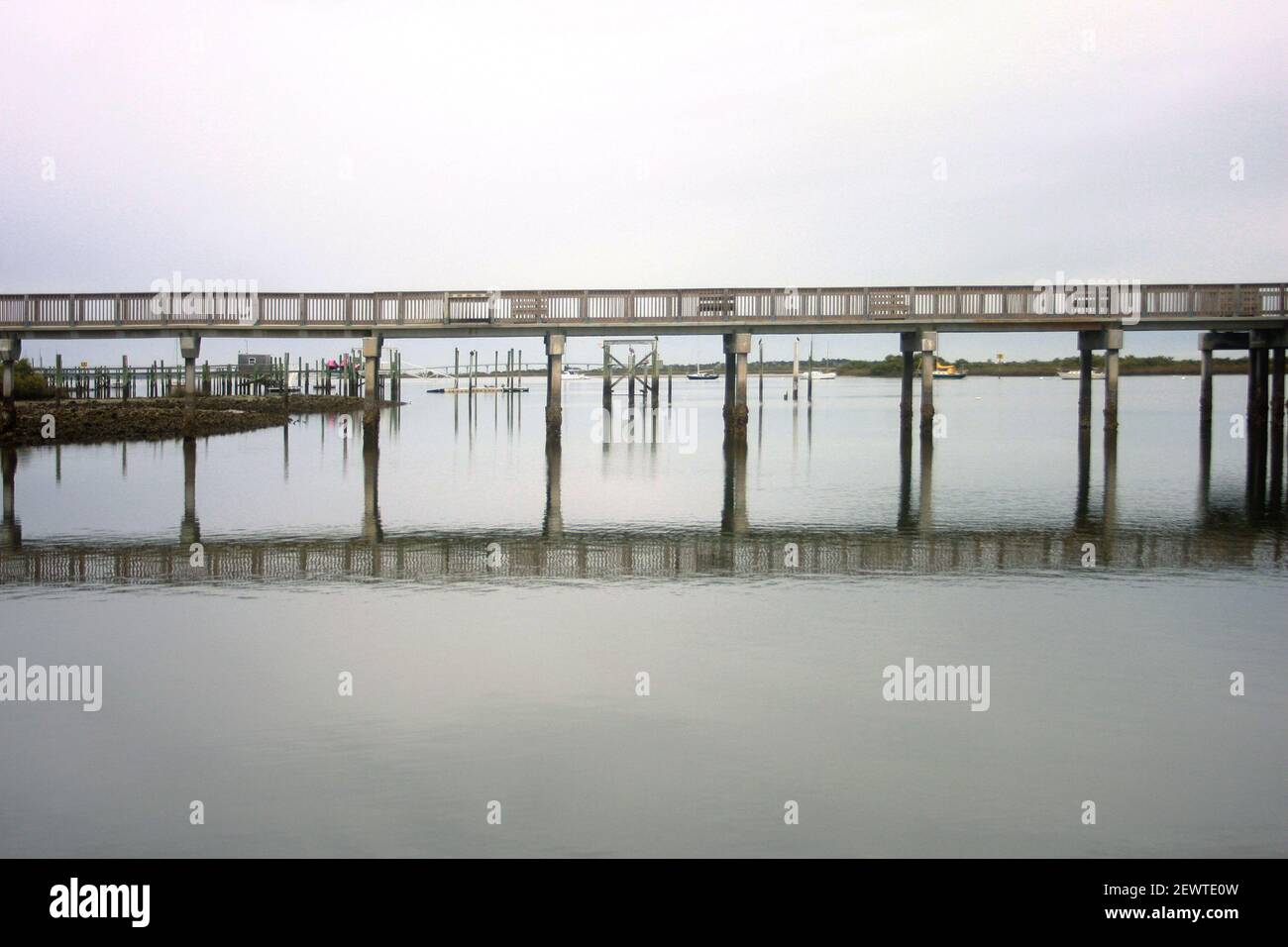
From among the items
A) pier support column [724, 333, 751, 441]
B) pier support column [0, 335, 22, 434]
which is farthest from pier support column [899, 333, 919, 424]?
pier support column [0, 335, 22, 434]

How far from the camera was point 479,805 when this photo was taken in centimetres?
960

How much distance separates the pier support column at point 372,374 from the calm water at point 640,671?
16.3 m

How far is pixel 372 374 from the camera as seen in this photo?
45406 mm

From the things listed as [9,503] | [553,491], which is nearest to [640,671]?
[553,491]

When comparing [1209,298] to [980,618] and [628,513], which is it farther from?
[980,618]

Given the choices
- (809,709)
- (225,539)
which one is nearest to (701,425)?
(225,539)

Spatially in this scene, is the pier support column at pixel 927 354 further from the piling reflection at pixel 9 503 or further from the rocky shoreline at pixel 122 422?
the piling reflection at pixel 9 503

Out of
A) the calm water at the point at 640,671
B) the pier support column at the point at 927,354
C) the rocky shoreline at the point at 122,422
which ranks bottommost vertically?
the calm water at the point at 640,671

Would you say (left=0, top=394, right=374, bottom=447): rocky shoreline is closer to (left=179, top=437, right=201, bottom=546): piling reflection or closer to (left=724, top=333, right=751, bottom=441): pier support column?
(left=179, top=437, right=201, bottom=546): piling reflection

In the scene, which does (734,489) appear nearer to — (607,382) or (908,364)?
(908,364)

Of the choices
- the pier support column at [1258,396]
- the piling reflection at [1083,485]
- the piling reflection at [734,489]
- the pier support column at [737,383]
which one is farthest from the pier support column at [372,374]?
the pier support column at [1258,396]

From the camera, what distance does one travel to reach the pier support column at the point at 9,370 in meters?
45.2

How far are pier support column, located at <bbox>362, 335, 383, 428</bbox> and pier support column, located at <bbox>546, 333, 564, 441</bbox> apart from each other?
589 centimetres
